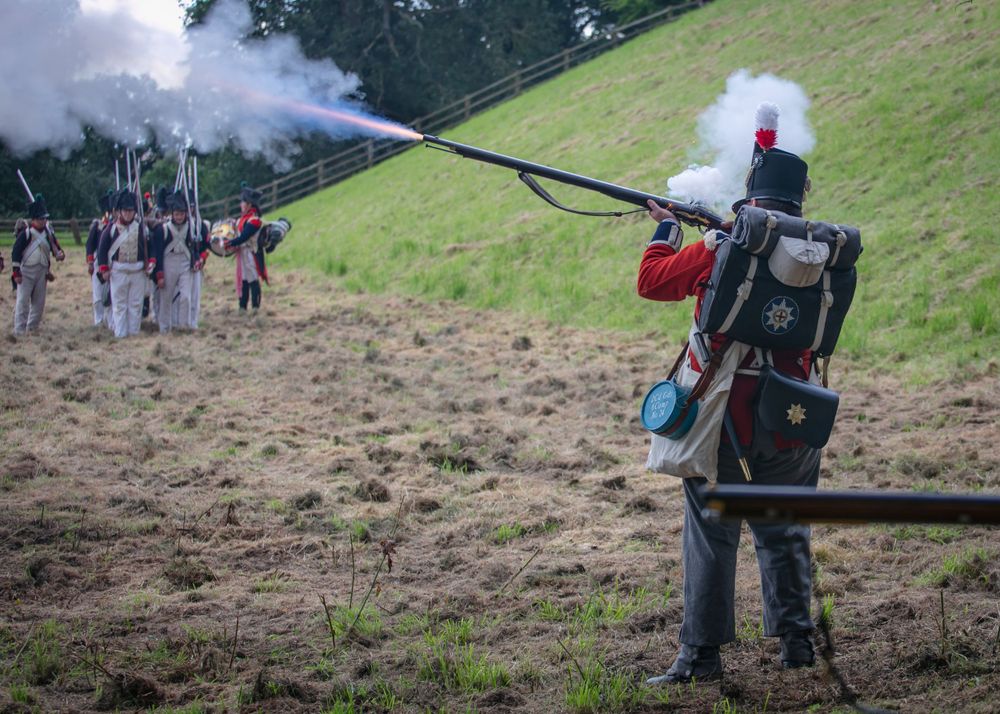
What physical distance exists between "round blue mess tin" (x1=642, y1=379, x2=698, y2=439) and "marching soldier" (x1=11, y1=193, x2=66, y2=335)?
13167 millimetres

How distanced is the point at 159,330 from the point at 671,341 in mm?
8010

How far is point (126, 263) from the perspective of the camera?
1556 cm

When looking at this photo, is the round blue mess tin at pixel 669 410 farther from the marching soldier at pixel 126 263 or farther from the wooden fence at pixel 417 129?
the wooden fence at pixel 417 129

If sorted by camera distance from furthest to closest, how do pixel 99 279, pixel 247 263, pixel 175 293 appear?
pixel 247 263 < pixel 175 293 < pixel 99 279

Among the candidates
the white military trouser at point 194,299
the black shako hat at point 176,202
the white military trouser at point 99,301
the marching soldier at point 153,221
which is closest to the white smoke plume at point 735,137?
the white military trouser at point 194,299

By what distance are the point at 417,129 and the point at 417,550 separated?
3112 cm

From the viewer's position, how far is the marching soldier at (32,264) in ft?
50.1

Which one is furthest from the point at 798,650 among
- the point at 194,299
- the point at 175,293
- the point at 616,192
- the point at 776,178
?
the point at 194,299

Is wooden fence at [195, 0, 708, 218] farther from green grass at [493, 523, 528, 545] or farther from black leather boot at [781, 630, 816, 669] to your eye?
black leather boot at [781, 630, 816, 669]

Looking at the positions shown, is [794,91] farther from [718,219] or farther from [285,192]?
[285,192]

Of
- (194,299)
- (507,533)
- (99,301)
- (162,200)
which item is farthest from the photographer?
(162,200)

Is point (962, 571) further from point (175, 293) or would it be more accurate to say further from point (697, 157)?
point (697, 157)

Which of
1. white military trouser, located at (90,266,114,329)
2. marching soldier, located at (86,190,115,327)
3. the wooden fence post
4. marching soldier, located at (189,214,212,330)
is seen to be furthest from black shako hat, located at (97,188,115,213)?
the wooden fence post

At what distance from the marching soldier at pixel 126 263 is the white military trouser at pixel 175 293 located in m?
0.36
